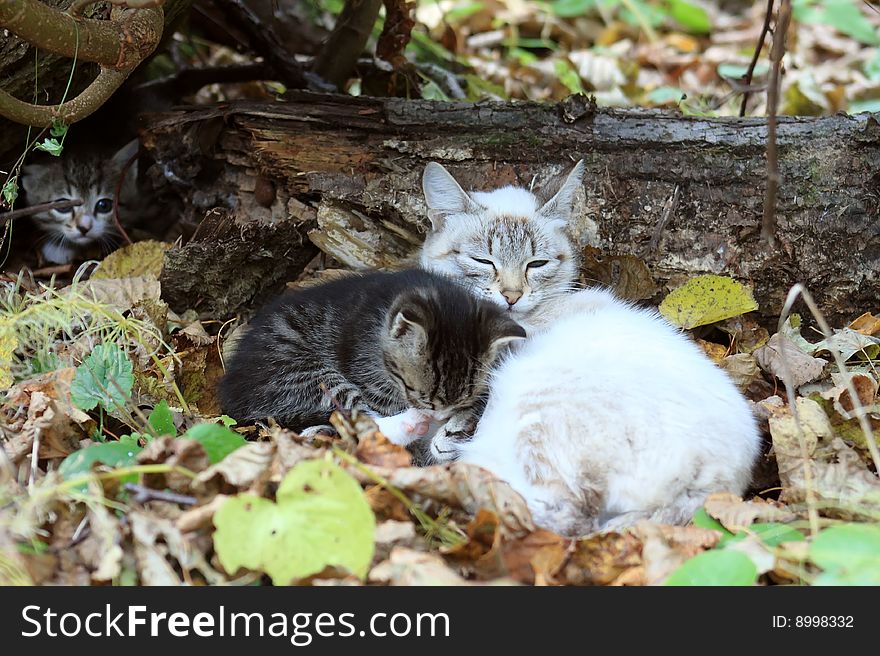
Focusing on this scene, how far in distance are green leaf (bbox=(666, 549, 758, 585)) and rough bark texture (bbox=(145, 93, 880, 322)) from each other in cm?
206

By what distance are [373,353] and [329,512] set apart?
132cm

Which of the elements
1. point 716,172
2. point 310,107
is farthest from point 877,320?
point 310,107

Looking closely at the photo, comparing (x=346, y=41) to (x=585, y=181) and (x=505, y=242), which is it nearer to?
(x=585, y=181)

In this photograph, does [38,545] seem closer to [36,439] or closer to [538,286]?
[36,439]

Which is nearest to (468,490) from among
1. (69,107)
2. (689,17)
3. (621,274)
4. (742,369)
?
(742,369)

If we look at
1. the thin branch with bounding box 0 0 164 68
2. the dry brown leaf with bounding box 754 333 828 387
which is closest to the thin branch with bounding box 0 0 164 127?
the thin branch with bounding box 0 0 164 68

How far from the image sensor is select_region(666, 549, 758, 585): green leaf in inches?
78.7

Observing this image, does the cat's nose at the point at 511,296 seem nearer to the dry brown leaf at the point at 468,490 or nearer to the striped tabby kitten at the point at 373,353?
the striped tabby kitten at the point at 373,353

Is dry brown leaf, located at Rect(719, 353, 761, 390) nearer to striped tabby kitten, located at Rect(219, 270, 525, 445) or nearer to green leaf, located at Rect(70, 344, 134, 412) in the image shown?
striped tabby kitten, located at Rect(219, 270, 525, 445)

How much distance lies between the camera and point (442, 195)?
384 cm

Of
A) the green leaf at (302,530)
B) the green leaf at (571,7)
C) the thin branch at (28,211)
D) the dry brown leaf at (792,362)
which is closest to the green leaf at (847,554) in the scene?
the green leaf at (302,530)

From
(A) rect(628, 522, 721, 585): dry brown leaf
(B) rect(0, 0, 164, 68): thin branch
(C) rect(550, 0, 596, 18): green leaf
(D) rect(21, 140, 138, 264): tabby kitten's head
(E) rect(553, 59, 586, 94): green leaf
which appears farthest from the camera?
(C) rect(550, 0, 596, 18): green leaf

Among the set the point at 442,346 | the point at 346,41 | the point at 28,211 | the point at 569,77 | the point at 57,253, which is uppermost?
the point at 569,77

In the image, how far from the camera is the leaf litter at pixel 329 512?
2.02 metres
